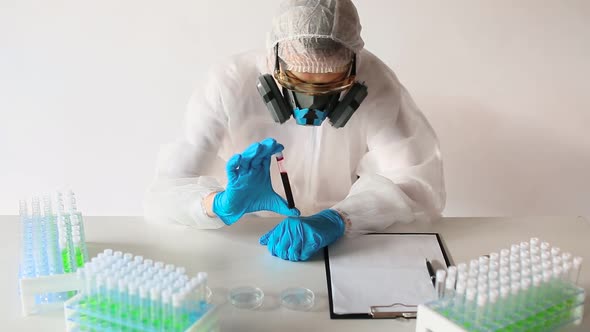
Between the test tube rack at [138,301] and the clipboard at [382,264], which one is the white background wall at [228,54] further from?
the test tube rack at [138,301]

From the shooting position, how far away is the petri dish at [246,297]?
4.35 feet

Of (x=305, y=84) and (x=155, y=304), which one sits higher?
(x=305, y=84)

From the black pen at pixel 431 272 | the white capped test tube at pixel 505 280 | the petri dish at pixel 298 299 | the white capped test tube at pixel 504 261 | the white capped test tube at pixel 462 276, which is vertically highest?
the white capped test tube at pixel 504 261

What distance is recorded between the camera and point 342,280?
4.66 feet

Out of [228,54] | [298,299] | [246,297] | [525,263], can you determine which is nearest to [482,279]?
[525,263]

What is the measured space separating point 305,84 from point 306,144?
0.34 m

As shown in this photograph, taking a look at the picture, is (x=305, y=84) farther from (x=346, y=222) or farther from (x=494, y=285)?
(x=494, y=285)

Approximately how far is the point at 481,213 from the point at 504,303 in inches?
70.8

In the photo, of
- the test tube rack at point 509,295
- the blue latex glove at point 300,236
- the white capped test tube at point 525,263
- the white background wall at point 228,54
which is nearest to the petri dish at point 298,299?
the blue latex glove at point 300,236

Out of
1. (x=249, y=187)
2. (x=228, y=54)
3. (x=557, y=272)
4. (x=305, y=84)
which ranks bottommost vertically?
(x=557, y=272)

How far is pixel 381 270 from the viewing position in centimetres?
147

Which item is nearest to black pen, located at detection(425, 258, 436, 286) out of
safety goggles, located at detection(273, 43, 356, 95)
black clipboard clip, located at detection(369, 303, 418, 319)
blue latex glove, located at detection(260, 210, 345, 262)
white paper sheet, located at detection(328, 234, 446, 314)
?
white paper sheet, located at detection(328, 234, 446, 314)

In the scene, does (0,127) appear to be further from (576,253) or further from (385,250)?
(576,253)

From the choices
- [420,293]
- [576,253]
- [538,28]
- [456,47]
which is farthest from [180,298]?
[538,28]
